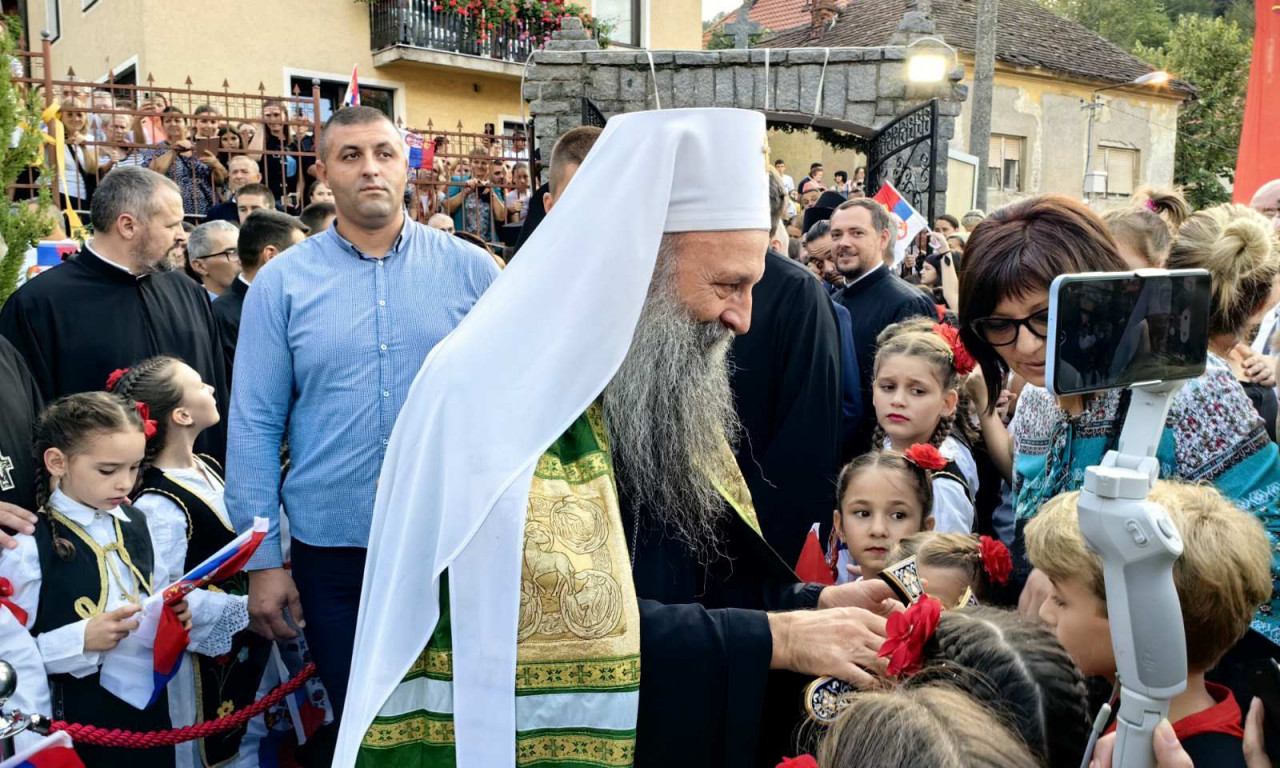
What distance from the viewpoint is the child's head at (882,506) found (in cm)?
348

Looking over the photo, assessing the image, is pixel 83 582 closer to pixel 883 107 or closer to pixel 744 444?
pixel 744 444

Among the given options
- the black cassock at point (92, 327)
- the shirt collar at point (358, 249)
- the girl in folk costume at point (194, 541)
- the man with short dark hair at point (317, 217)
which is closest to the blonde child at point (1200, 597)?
the shirt collar at point (358, 249)

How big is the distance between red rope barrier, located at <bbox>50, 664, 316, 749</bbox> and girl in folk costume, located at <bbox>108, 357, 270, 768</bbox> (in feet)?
0.45

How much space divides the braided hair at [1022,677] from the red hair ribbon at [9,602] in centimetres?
262

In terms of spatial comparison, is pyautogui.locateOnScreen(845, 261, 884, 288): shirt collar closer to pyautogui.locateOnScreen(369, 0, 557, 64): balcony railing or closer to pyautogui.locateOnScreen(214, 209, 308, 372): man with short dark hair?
pyautogui.locateOnScreen(214, 209, 308, 372): man with short dark hair

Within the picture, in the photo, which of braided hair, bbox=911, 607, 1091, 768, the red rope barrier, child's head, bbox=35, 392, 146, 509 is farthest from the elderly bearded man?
child's head, bbox=35, 392, 146, 509

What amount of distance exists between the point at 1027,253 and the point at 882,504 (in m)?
1.37

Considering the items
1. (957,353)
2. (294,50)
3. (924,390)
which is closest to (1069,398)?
(957,353)

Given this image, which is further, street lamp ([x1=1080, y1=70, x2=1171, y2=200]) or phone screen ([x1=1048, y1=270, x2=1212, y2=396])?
street lamp ([x1=1080, y1=70, x2=1171, y2=200])

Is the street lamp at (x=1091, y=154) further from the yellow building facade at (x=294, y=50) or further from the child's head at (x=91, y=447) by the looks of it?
the child's head at (x=91, y=447)

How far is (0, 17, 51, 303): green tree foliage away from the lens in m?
4.73

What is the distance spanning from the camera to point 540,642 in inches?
73.7

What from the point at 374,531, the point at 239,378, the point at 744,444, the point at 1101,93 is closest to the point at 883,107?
the point at 744,444

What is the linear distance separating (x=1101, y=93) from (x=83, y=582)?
27.7 metres
